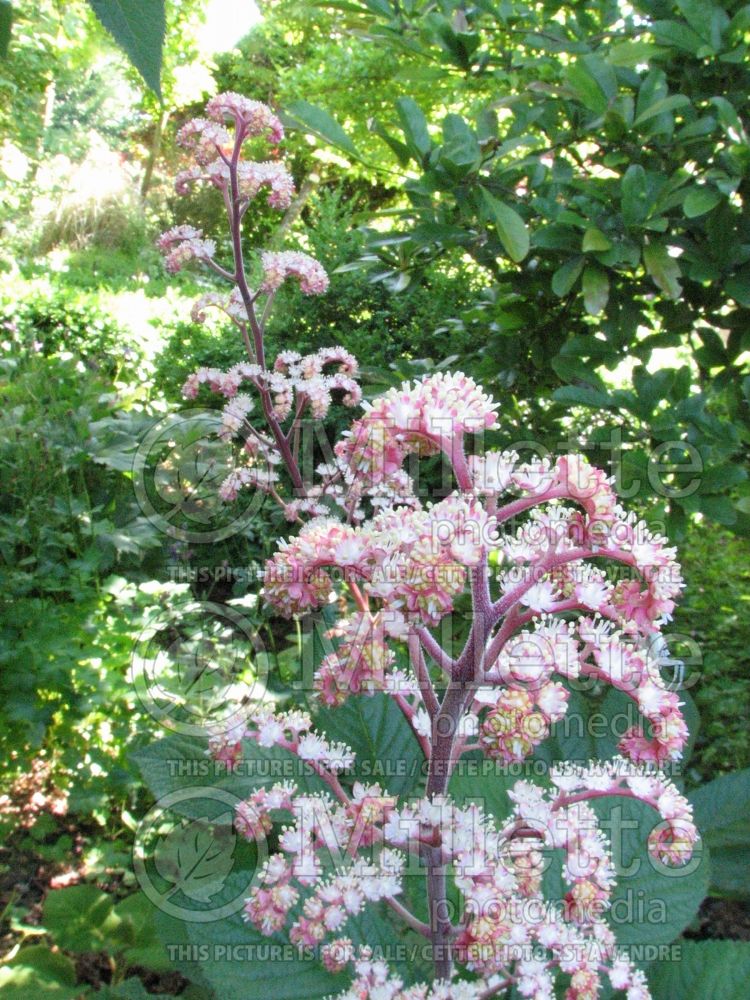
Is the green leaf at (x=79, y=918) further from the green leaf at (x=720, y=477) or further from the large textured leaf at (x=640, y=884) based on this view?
the green leaf at (x=720, y=477)

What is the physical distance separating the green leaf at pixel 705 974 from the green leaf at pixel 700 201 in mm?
1121

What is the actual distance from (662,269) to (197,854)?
1293 mm

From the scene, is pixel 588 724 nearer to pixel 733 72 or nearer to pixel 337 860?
pixel 337 860

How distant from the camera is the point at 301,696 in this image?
1839mm

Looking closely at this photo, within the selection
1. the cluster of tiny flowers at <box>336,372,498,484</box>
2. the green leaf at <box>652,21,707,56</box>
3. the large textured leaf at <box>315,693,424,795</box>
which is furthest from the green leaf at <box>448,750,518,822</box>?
the green leaf at <box>652,21,707,56</box>

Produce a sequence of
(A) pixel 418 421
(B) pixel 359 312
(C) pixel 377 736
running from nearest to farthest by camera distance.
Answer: (A) pixel 418 421 → (C) pixel 377 736 → (B) pixel 359 312

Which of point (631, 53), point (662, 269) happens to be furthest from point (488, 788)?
point (631, 53)

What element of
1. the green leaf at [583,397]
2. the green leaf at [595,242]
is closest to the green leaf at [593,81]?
the green leaf at [595,242]

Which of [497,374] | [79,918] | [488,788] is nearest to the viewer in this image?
[488,788]

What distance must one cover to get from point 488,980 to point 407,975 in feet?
0.72

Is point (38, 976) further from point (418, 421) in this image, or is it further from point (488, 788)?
point (418, 421)

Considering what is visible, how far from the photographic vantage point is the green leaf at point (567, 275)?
1.58m

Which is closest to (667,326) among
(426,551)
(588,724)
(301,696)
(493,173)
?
(493,173)

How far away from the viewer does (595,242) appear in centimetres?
148
